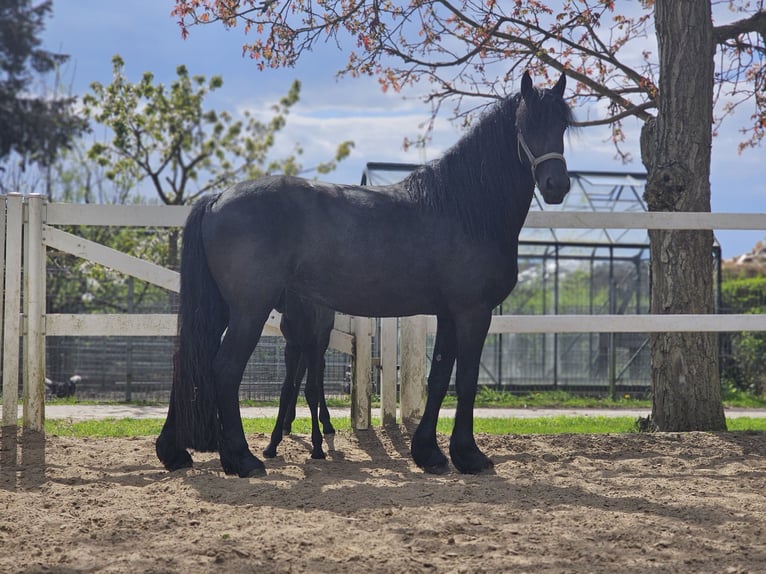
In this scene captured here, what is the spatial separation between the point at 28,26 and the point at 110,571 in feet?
82.8

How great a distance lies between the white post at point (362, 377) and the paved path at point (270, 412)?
1368 millimetres

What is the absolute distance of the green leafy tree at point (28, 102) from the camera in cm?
2355

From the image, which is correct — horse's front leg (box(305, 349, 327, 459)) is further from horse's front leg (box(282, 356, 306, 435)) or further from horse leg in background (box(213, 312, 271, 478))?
horse leg in background (box(213, 312, 271, 478))

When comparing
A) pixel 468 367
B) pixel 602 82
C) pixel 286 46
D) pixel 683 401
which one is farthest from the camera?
Result: pixel 602 82

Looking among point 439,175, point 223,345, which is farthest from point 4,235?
point 439,175

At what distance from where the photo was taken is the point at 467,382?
16.6 feet

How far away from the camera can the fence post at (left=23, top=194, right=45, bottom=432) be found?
5.98 meters

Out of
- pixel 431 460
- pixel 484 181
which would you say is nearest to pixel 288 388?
pixel 431 460

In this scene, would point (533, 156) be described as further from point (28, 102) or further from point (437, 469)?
point (28, 102)

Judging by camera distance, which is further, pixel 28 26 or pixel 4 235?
pixel 28 26

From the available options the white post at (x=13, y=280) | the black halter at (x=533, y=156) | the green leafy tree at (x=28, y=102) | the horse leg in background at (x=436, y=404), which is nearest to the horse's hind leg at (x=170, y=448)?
the horse leg in background at (x=436, y=404)

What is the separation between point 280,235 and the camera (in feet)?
15.7

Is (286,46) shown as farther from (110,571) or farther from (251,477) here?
(110,571)

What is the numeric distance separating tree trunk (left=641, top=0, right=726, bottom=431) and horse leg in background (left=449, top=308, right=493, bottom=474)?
8.50 feet
